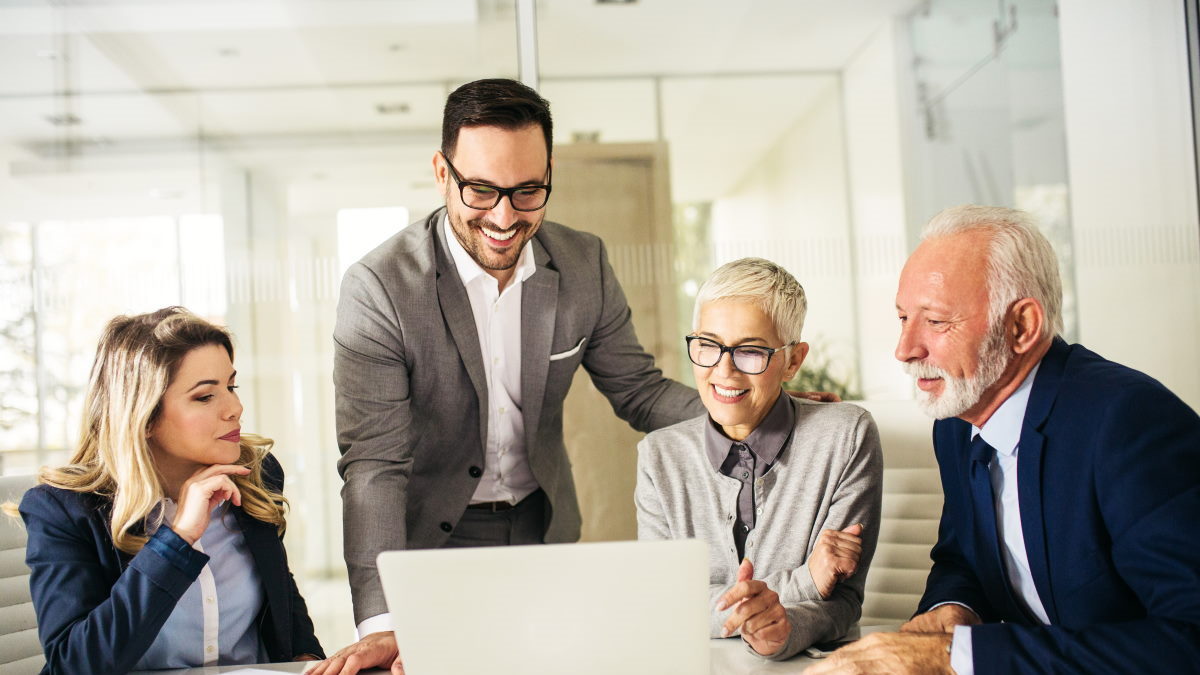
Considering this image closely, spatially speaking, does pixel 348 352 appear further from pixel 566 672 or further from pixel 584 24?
pixel 584 24

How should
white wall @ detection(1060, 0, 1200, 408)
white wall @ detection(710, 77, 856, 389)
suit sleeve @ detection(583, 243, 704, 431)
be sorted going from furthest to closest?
white wall @ detection(1060, 0, 1200, 408)
white wall @ detection(710, 77, 856, 389)
suit sleeve @ detection(583, 243, 704, 431)

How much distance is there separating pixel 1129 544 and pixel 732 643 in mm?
650

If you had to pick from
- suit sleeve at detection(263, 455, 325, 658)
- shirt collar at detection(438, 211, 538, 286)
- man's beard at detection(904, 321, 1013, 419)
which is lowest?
suit sleeve at detection(263, 455, 325, 658)

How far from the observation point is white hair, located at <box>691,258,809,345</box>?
1952 millimetres

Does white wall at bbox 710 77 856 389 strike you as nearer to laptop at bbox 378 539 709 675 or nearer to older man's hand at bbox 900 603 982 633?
older man's hand at bbox 900 603 982 633

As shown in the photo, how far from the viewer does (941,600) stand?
1.68 m

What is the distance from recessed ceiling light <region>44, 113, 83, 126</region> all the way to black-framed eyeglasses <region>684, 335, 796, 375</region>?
8.01ft

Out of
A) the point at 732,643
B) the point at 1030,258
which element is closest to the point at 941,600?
the point at 732,643

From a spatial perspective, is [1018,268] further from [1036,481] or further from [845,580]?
[845,580]

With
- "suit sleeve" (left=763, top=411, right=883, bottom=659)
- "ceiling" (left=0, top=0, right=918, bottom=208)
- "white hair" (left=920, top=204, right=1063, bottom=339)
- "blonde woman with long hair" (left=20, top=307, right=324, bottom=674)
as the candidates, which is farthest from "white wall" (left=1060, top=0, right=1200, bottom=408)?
"blonde woman with long hair" (left=20, top=307, right=324, bottom=674)

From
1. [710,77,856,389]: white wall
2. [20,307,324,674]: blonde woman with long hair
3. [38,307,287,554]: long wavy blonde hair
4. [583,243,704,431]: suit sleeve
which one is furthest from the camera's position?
[710,77,856,389]: white wall

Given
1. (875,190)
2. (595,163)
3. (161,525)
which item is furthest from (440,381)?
(875,190)

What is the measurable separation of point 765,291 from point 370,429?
2.83ft

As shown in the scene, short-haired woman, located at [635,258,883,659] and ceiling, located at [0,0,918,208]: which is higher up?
ceiling, located at [0,0,918,208]
